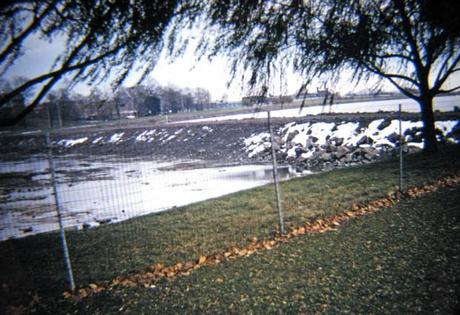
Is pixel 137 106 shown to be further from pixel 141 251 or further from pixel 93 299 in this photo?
pixel 141 251

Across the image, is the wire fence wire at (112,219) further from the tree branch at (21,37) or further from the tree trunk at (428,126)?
the tree trunk at (428,126)

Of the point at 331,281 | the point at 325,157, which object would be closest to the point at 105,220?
the point at 331,281

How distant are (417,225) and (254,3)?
16.7 ft

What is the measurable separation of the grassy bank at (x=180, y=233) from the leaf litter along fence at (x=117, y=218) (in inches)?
0.8

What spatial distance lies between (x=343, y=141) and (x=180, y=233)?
17311mm

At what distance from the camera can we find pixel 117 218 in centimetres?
921

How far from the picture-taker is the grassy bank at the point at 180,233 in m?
4.79

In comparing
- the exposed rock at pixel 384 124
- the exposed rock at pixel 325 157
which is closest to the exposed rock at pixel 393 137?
the exposed rock at pixel 384 124

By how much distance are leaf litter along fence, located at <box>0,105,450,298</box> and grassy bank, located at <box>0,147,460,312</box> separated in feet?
0.07

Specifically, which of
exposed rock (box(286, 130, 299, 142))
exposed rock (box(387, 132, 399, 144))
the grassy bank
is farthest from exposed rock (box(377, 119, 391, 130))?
the grassy bank

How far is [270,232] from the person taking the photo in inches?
230

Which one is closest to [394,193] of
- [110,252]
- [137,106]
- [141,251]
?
[141,251]

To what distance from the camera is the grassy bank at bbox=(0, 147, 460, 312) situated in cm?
479

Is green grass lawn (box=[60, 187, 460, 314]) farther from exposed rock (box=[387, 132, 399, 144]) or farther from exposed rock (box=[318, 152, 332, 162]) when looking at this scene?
exposed rock (box=[387, 132, 399, 144])
